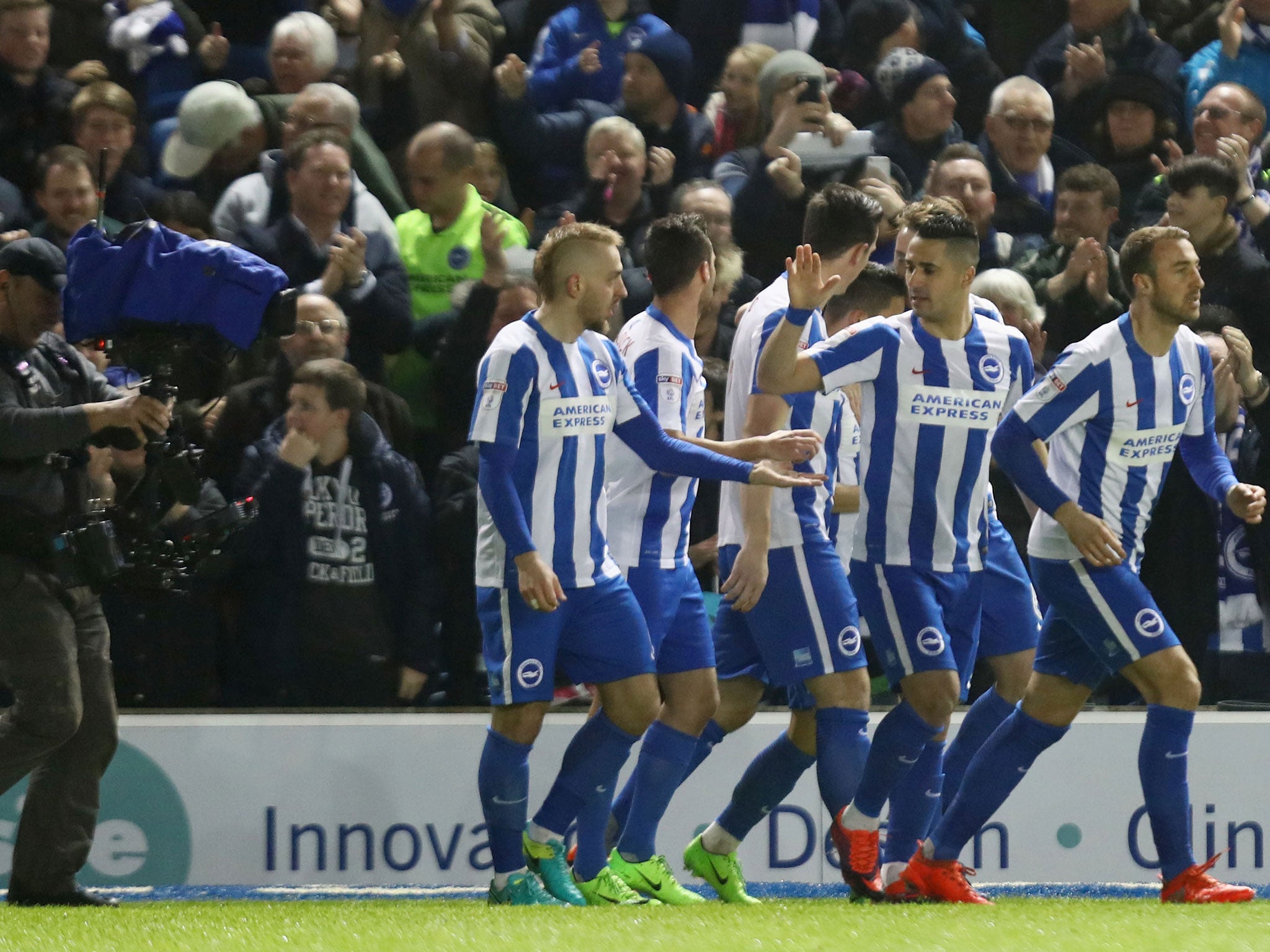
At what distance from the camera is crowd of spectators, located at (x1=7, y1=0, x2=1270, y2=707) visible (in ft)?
22.5

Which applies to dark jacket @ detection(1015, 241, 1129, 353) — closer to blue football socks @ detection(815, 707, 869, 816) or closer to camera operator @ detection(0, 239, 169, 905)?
blue football socks @ detection(815, 707, 869, 816)

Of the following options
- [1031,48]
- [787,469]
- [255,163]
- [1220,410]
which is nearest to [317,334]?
[255,163]

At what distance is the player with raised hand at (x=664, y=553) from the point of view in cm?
588

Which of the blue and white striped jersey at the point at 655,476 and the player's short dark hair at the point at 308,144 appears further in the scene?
the player's short dark hair at the point at 308,144

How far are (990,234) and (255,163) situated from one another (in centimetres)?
306

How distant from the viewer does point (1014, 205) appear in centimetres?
816

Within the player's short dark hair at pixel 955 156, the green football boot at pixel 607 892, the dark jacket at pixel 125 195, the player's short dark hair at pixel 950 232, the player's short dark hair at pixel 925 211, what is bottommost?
the green football boot at pixel 607 892

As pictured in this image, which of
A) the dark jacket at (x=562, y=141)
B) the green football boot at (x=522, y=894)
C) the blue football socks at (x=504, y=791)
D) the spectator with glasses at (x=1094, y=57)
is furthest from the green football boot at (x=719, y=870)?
the spectator with glasses at (x=1094, y=57)

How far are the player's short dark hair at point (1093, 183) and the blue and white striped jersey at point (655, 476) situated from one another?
259cm

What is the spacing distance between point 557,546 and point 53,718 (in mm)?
1534

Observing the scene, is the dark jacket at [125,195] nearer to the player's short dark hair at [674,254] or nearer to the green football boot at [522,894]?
the player's short dark hair at [674,254]

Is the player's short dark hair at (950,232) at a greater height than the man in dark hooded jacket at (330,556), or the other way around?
the player's short dark hair at (950,232)

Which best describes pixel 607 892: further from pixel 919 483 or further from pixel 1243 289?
pixel 1243 289

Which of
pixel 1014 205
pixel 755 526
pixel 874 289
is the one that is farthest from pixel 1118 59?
pixel 755 526
